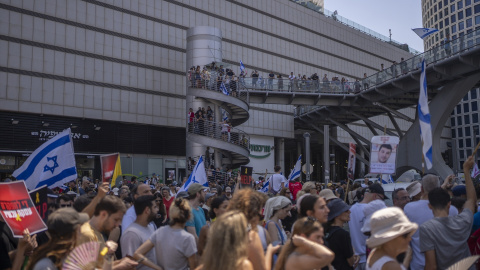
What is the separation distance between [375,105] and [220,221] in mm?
35822

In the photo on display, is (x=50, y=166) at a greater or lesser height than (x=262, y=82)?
lesser

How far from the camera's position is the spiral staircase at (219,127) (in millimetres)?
28859

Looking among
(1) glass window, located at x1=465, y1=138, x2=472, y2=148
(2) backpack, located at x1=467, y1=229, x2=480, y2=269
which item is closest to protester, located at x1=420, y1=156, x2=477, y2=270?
(2) backpack, located at x1=467, y1=229, x2=480, y2=269

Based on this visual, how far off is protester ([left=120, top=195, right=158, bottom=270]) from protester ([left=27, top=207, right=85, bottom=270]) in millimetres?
1458

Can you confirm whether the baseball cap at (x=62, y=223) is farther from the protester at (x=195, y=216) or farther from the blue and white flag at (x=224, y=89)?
the blue and white flag at (x=224, y=89)

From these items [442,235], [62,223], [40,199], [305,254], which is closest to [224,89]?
[40,199]

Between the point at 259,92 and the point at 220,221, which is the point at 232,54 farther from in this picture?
the point at 220,221

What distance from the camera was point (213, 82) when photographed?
3047 centimetres

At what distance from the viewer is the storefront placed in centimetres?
3028

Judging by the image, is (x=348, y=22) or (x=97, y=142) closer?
(x=97, y=142)

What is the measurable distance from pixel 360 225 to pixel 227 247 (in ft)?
13.2

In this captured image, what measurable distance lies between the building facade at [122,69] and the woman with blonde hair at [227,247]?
29625mm

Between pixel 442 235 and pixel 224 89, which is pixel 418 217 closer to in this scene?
pixel 442 235

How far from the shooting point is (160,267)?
517 cm
